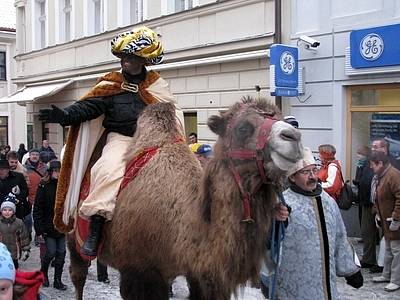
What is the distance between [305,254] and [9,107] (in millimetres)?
30104

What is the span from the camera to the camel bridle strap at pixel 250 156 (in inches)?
118

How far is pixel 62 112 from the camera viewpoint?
402 cm

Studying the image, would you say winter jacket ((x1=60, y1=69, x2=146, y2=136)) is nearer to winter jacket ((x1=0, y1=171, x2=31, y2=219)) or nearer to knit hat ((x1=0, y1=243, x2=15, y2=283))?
knit hat ((x1=0, y1=243, x2=15, y2=283))

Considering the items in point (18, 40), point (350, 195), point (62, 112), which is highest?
point (18, 40)

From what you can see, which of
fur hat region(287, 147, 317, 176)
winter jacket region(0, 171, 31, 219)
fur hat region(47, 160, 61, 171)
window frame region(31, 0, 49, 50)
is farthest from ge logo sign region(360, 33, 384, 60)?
window frame region(31, 0, 49, 50)

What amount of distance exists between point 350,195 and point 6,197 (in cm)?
502

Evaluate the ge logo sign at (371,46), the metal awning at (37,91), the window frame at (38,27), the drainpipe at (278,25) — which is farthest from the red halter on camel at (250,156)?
the window frame at (38,27)

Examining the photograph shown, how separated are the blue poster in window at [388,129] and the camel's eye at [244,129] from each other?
7.22m

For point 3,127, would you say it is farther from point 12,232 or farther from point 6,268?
point 6,268

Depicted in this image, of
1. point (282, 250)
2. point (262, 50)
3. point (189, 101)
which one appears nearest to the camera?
point (282, 250)

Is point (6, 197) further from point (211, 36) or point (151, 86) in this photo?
point (211, 36)

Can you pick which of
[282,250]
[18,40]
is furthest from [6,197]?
[18,40]

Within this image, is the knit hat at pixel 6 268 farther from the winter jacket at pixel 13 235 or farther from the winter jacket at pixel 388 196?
the winter jacket at pixel 388 196

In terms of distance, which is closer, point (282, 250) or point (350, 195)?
point (282, 250)
